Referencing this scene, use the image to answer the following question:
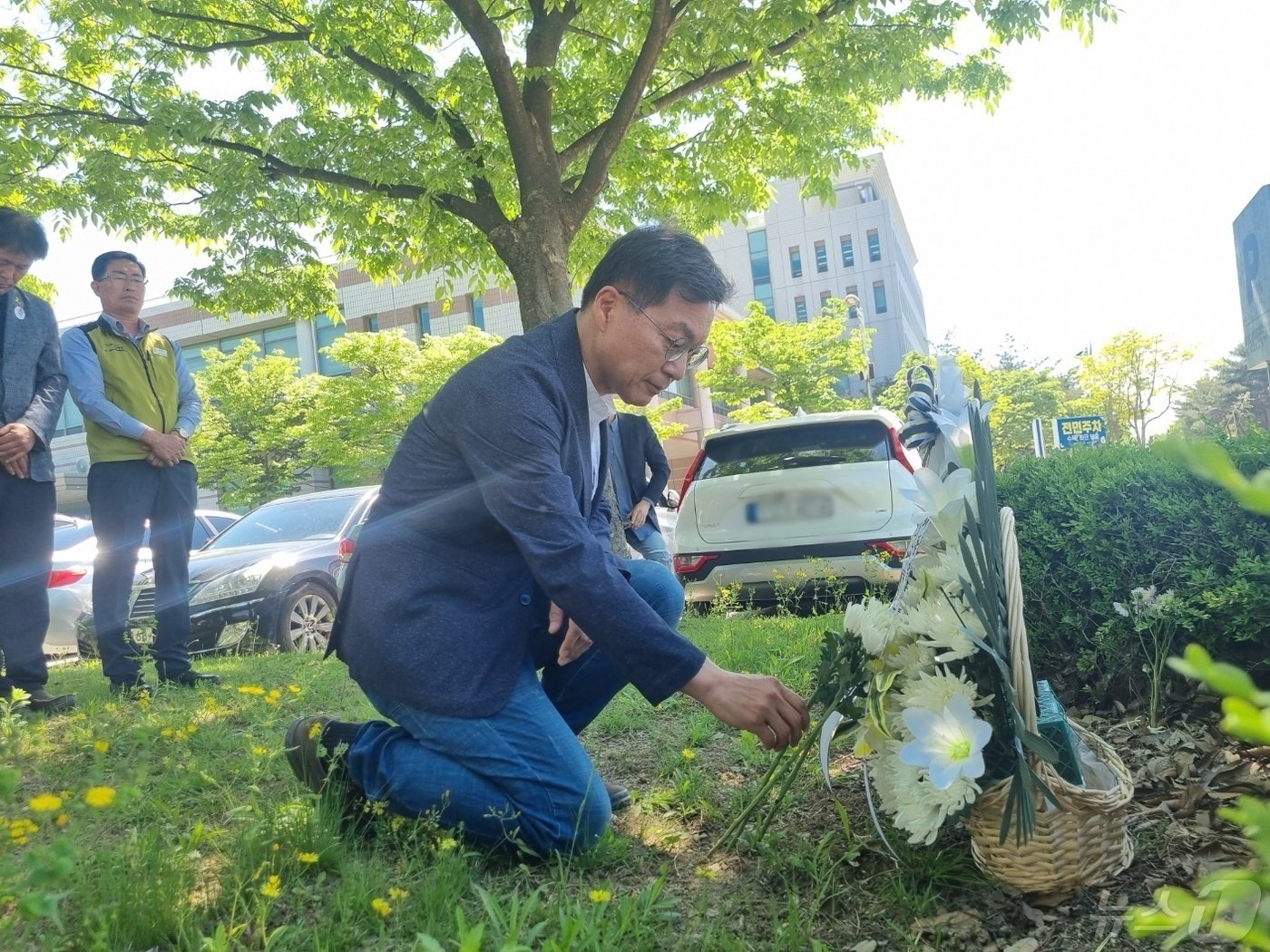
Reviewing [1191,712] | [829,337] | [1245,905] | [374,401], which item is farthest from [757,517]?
[829,337]

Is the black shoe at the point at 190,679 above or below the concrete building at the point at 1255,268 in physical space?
below

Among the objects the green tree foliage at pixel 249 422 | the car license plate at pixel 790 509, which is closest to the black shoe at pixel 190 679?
the car license plate at pixel 790 509

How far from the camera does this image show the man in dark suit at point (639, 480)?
19.4ft

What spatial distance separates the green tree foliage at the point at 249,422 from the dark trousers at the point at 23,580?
963 inches

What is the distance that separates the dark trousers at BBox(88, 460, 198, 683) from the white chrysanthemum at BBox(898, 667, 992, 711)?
358 cm

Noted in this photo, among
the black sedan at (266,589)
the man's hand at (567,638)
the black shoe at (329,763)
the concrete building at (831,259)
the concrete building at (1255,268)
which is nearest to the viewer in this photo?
the black shoe at (329,763)

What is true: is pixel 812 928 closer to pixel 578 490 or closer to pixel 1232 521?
pixel 578 490

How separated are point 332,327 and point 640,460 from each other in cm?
3292

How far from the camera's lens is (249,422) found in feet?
91.5

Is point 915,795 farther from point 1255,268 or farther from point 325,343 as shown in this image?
point 325,343

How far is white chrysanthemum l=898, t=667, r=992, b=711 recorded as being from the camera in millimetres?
1836

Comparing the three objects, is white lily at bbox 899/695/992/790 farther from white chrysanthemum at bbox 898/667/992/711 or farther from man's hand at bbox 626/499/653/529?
man's hand at bbox 626/499/653/529

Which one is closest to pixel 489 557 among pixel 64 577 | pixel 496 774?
pixel 496 774

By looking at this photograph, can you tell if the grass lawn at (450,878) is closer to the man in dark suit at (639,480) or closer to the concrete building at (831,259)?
the man in dark suit at (639,480)
